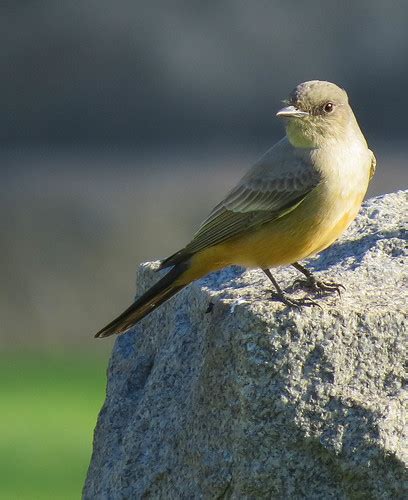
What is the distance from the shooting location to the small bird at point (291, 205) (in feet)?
18.6

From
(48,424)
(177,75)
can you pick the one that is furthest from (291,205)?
(177,75)

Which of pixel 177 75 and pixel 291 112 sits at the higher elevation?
pixel 177 75

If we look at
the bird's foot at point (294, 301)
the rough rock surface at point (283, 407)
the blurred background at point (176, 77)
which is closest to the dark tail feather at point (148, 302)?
the rough rock surface at point (283, 407)

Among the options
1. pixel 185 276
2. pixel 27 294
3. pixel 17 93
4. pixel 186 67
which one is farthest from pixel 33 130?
pixel 185 276

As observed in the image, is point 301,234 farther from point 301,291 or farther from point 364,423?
point 364,423

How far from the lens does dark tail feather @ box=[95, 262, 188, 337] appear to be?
5.67m

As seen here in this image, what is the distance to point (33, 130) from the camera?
19.7 meters

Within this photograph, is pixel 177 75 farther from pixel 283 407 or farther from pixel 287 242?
pixel 283 407

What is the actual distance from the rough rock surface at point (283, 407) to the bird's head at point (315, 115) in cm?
84

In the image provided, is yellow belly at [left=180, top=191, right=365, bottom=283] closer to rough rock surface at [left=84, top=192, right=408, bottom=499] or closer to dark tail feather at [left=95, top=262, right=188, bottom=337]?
dark tail feather at [left=95, top=262, right=188, bottom=337]

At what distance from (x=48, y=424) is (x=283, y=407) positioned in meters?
Result: 6.65

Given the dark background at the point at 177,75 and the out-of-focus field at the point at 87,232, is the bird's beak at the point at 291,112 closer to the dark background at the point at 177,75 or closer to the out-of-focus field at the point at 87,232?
the out-of-focus field at the point at 87,232

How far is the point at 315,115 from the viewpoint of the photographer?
610 cm

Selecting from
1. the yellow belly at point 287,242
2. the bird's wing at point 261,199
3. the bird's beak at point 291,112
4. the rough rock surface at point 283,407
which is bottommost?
the rough rock surface at point 283,407
